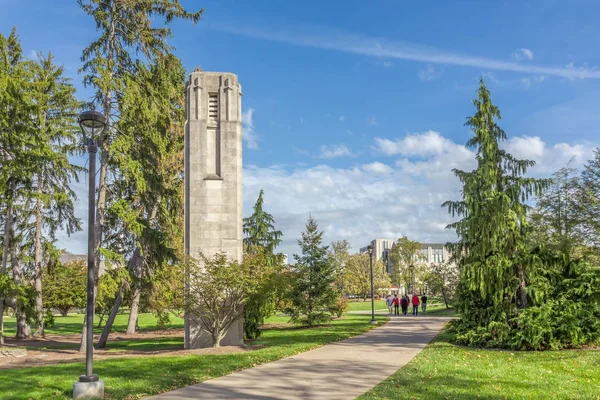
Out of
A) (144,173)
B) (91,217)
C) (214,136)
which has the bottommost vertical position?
(91,217)


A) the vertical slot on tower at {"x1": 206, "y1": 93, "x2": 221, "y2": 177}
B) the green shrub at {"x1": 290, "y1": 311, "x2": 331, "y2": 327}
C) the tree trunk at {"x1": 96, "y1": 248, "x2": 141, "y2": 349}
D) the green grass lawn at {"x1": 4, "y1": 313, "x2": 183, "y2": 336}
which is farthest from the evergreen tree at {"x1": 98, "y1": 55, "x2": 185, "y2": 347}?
the green grass lawn at {"x1": 4, "y1": 313, "x2": 183, "y2": 336}

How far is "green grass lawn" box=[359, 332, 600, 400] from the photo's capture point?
27.8 feet

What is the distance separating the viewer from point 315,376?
415 inches

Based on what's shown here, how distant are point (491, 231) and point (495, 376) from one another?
6.23 meters

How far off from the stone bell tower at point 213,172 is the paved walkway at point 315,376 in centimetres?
512

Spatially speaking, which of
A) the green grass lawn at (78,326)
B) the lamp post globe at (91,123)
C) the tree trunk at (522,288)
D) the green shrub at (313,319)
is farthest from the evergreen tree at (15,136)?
the tree trunk at (522,288)

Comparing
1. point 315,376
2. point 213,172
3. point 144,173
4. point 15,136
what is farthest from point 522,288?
point 15,136

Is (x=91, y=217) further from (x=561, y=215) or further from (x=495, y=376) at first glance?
(x=561, y=215)

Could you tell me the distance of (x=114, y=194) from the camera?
67.7ft

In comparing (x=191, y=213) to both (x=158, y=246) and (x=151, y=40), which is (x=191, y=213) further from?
(x=151, y=40)

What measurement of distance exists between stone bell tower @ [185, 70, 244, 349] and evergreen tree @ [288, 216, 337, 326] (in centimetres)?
895

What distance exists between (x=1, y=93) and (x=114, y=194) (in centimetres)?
539

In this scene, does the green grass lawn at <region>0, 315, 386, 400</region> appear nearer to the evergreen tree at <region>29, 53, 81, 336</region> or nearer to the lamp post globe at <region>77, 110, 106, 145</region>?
the lamp post globe at <region>77, 110, 106, 145</region>

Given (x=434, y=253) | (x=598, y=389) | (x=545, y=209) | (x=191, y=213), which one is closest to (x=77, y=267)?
(x=191, y=213)
